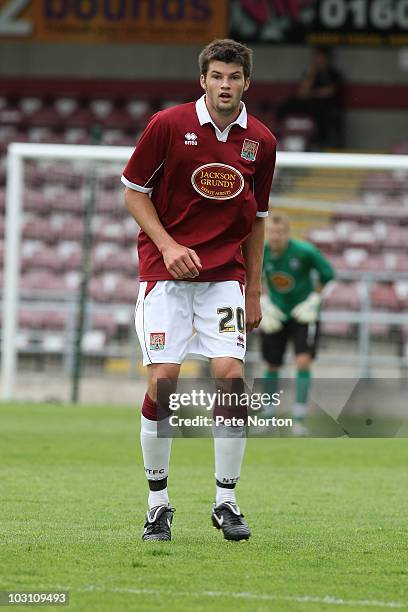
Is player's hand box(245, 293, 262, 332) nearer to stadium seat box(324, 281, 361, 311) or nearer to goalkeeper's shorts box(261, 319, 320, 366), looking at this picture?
goalkeeper's shorts box(261, 319, 320, 366)

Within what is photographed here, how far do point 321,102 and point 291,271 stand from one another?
40.2 ft

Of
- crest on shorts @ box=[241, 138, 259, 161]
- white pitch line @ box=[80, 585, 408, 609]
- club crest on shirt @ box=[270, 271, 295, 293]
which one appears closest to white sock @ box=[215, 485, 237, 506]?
white pitch line @ box=[80, 585, 408, 609]

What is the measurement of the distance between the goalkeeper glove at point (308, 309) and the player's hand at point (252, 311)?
22.8ft

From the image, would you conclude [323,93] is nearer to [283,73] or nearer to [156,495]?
[283,73]

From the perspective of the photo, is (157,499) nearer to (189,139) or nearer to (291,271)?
(189,139)

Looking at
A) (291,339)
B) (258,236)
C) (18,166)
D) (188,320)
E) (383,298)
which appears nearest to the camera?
(188,320)

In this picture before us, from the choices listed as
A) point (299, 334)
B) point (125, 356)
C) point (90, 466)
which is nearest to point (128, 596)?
point (90, 466)

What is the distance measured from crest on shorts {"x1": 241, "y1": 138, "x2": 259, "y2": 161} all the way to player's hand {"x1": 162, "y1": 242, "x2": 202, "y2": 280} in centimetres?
53

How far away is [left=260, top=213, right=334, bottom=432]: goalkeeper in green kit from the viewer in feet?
43.1

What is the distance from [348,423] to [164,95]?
70.1ft

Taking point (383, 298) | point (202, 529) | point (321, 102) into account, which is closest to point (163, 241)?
point (202, 529)

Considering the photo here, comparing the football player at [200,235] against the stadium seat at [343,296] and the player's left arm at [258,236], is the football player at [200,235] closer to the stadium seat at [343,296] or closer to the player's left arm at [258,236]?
the player's left arm at [258,236]

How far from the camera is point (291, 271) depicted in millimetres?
13336

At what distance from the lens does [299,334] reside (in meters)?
13.4
